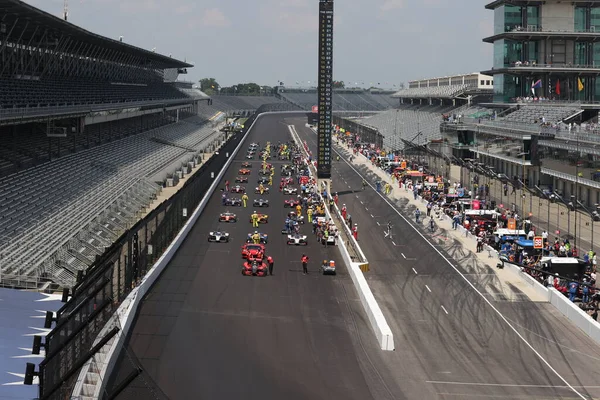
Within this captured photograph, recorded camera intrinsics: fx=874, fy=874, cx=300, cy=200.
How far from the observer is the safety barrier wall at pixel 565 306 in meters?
30.9

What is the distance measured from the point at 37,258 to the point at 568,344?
1854 centimetres

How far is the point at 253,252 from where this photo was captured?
43.2 meters

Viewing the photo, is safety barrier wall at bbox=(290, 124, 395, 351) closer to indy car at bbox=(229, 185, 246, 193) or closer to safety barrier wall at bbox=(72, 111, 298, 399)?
safety barrier wall at bbox=(72, 111, 298, 399)

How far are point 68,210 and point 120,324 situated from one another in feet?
58.7

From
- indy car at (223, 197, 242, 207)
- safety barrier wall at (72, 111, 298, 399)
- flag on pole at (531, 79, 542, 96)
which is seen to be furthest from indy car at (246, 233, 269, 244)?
flag on pole at (531, 79, 542, 96)

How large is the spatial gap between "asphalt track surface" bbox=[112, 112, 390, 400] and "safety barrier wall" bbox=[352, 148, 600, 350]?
7.91 m

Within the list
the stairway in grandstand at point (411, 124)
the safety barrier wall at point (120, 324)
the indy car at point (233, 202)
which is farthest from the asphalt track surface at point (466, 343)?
the stairway in grandstand at point (411, 124)

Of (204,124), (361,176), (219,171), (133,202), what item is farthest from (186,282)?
(204,124)

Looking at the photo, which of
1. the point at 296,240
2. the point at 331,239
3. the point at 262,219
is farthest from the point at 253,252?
the point at 262,219

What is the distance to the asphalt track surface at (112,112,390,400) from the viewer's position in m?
24.1

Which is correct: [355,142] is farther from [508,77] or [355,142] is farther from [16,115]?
[16,115]

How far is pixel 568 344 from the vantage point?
29.9 meters

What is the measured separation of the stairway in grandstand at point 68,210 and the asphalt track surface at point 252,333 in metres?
3.30

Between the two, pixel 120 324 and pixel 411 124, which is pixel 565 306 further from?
pixel 411 124
